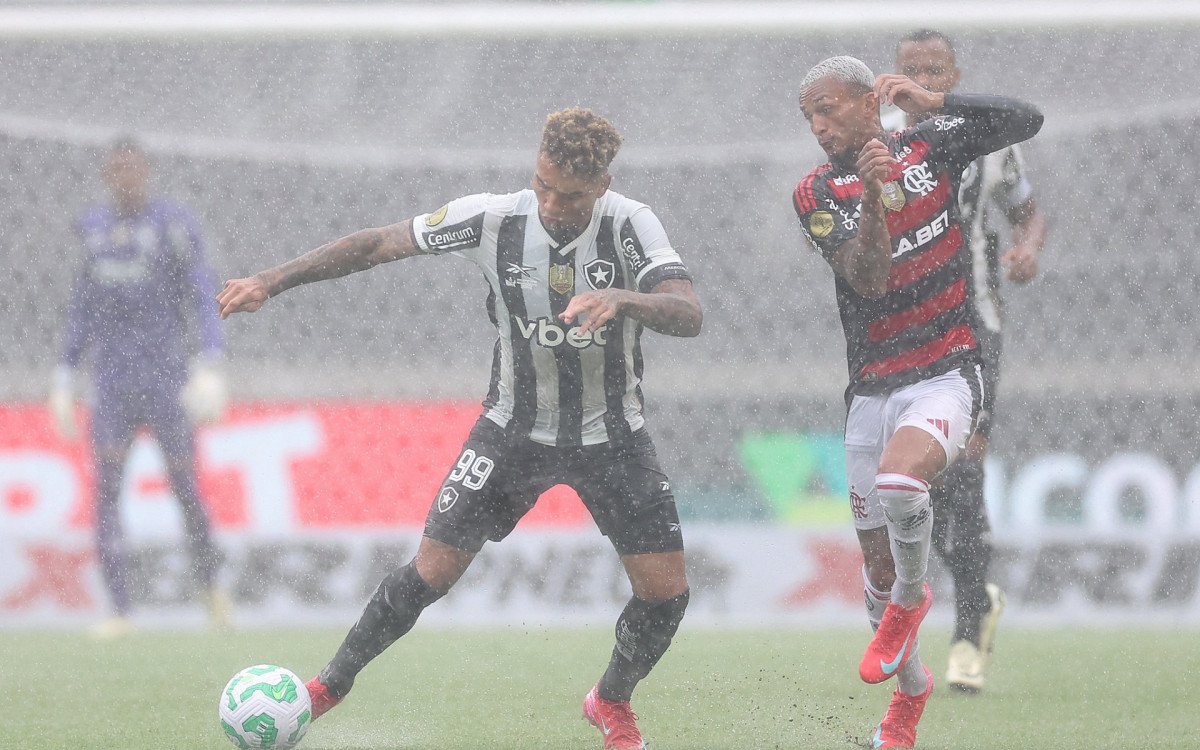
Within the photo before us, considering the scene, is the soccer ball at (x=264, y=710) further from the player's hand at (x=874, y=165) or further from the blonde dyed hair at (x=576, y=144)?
the player's hand at (x=874, y=165)

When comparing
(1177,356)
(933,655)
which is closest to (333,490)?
(933,655)

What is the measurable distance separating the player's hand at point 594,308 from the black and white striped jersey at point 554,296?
0.52 meters

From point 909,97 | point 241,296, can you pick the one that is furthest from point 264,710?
point 909,97

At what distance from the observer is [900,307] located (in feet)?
15.8

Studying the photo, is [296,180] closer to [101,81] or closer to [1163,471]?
[101,81]

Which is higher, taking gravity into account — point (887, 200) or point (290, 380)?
point (887, 200)

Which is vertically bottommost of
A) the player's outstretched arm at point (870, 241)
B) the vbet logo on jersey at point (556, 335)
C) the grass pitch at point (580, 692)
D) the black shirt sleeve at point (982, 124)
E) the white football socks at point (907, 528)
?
the grass pitch at point (580, 692)

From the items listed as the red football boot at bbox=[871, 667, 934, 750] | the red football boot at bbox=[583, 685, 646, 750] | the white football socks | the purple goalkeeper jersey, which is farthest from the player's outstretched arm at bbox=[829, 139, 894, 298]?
the purple goalkeeper jersey

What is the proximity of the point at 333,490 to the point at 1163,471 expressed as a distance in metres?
5.17

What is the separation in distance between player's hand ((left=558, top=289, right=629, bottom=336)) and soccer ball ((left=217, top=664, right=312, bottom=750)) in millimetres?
1469

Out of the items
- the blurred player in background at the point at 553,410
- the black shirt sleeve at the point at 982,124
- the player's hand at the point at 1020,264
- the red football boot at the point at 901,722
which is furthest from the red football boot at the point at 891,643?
the player's hand at the point at 1020,264

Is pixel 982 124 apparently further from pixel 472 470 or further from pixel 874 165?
pixel 472 470

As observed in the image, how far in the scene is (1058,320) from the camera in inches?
421

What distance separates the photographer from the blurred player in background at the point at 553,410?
4625 mm
